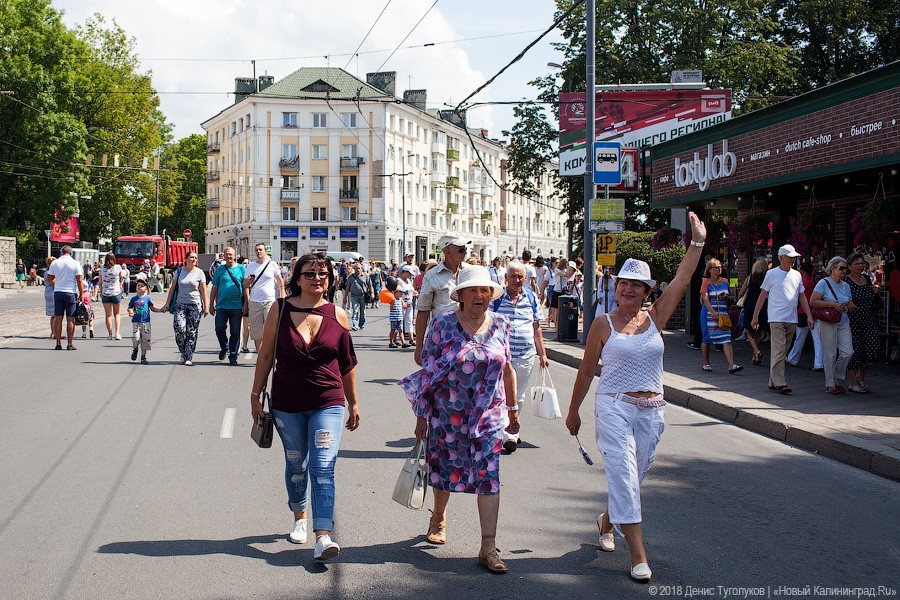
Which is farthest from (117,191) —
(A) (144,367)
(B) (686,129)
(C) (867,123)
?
(C) (867,123)

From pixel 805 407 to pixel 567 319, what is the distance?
9.32m

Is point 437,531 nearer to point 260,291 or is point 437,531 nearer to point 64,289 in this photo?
point 260,291

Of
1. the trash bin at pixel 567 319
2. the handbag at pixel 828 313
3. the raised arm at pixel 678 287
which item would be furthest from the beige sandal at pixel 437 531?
the trash bin at pixel 567 319

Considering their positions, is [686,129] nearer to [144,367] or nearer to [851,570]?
[144,367]

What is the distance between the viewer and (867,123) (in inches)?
516

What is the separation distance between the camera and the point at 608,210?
1741cm

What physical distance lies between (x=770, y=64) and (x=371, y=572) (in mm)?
32540

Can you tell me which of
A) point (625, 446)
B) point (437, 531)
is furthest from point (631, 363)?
point (437, 531)

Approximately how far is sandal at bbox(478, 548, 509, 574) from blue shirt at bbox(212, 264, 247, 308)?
396 inches

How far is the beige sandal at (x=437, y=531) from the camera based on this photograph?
5.31m

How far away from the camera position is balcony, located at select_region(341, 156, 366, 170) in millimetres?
74125

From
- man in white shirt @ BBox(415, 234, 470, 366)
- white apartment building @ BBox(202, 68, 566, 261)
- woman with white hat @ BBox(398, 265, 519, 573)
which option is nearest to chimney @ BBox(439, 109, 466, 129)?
white apartment building @ BBox(202, 68, 566, 261)

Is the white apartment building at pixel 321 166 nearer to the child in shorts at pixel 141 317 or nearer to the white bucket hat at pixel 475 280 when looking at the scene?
the child in shorts at pixel 141 317

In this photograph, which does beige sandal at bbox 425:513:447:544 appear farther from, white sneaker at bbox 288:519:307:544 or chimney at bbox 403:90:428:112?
chimney at bbox 403:90:428:112
